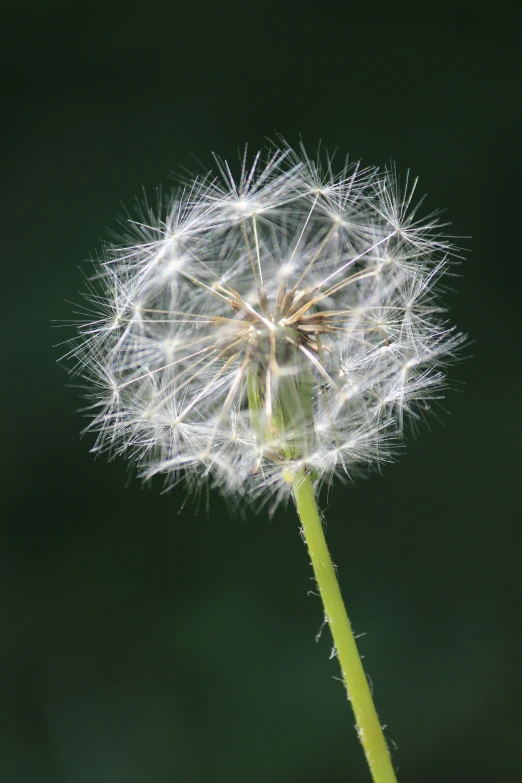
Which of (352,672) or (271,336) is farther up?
(271,336)

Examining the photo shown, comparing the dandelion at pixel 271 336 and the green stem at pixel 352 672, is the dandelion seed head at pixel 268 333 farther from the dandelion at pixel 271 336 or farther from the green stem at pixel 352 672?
the green stem at pixel 352 672

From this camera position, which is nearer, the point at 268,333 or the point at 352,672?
the point at 352,672

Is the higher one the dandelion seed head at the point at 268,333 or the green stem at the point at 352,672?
the dandelion seed head at the point at 268,333

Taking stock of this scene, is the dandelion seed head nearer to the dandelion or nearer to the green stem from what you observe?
the dandelion

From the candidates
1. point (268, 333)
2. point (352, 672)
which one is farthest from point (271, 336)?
point (352, 672)

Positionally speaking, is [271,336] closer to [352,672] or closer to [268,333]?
[268,333]

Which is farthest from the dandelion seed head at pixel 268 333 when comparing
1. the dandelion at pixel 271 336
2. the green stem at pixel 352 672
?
the green stem at pixel 352 672

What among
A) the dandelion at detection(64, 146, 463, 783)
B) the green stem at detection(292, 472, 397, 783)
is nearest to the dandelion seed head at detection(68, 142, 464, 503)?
the dandelion at detection(64, 146, 463, 783)

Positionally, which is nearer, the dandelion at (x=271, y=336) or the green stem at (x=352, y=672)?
the green stem at (x=352, y=672)
